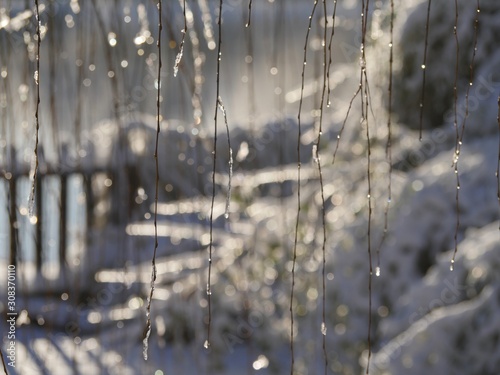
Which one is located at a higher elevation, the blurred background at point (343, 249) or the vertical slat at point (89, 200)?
the blurred background at point (343, 249)

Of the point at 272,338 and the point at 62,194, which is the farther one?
the point at 62,194

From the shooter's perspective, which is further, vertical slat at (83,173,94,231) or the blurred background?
vertical slat at (83,173,94,231)

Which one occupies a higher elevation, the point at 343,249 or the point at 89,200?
the point at 343,249

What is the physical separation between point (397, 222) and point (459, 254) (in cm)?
56

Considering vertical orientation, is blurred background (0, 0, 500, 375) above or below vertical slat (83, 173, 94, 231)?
above

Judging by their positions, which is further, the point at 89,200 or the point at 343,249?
the point at 89,200

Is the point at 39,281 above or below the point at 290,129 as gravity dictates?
below

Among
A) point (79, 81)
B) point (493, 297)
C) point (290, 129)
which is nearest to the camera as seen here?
point (79, 81)

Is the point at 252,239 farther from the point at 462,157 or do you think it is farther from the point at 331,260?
the point at 462,157

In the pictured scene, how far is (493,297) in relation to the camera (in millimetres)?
2500

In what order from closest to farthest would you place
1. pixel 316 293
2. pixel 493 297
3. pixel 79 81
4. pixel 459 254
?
pixel 79 81, pixel 493 297, pixel 459 254, pixel 316 293

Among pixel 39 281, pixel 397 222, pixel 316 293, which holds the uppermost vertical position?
pixel 397 222

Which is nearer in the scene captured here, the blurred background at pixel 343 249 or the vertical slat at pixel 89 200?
the blurred background at pixel 343 249

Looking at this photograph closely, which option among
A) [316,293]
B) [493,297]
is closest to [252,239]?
[316,293]
